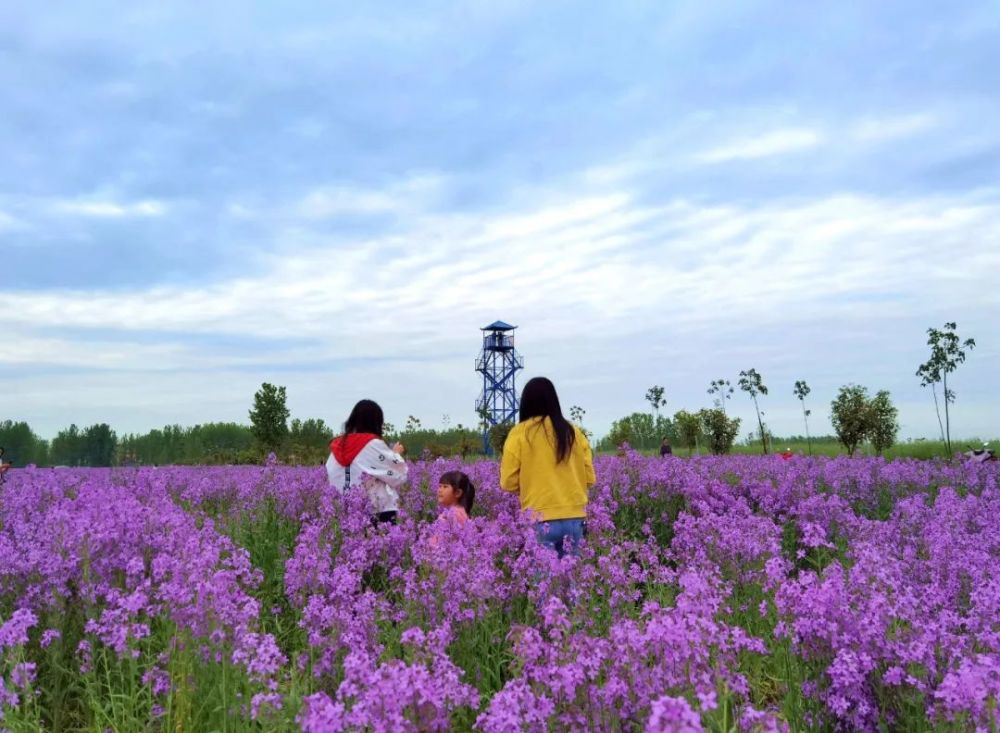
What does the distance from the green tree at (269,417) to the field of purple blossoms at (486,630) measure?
27391 mm

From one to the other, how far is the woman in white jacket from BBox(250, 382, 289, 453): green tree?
28.1 meters

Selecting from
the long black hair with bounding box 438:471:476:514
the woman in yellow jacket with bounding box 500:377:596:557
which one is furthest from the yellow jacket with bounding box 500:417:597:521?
the long black hair with bounding box 438:471:476:514

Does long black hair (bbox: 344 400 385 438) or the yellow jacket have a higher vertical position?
long black hair (bbox: 344 400 385 438)

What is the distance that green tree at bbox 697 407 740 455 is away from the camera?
3756 centimetres

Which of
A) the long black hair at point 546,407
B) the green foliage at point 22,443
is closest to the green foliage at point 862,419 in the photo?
the long black hair at point 546,407

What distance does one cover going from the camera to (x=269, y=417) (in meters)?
35.1

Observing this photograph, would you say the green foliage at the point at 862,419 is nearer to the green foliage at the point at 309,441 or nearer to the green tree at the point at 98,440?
the green foliage at the point at 309,441

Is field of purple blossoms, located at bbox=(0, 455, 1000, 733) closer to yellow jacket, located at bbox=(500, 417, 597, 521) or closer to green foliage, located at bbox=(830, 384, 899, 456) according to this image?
yellow jacket, located at bbox=(500, 417, 597, 521)

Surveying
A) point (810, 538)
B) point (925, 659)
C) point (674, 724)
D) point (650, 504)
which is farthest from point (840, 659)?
point (650, 504)

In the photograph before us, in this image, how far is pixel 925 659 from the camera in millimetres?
3328

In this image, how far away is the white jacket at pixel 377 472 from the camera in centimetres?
767

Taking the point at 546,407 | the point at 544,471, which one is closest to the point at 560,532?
the point at 544,471

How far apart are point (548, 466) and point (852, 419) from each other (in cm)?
2916

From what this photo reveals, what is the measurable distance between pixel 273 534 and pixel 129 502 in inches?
89.3
